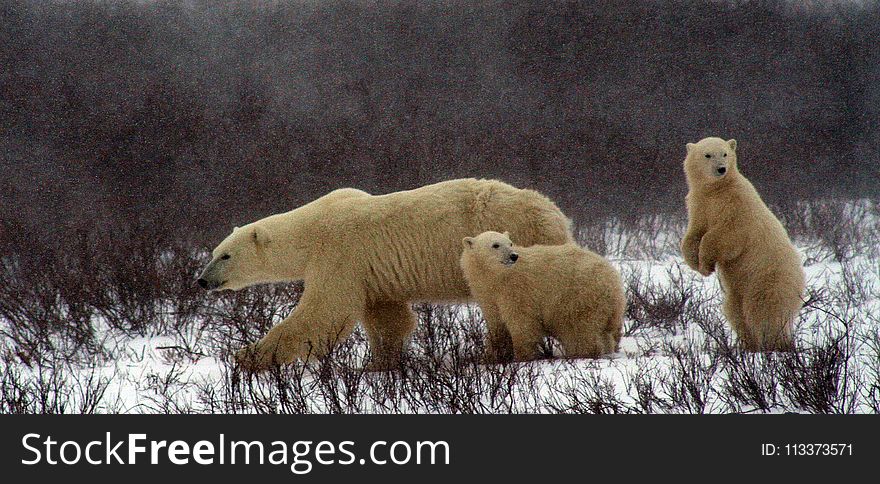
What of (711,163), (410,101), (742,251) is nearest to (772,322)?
(742,251)

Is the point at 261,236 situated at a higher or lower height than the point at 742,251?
higher

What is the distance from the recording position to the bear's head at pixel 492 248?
378cm

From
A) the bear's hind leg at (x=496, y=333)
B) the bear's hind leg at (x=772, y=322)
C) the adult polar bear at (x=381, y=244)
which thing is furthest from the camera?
the adult polar bear at (x=381, y=244)

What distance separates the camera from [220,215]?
9875mm

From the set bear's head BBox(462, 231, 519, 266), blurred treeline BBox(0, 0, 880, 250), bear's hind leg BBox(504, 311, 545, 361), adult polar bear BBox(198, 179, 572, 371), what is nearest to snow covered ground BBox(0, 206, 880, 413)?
bear's hind leg BBox(504, 311, 545, 361)

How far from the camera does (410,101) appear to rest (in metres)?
11.7

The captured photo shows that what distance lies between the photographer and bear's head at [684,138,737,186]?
388 centimetres

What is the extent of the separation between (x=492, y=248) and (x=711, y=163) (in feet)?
3.47

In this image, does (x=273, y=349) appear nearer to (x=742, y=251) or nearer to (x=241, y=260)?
(x=241, y=260)

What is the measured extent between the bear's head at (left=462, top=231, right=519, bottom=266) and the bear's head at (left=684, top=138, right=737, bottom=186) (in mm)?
915

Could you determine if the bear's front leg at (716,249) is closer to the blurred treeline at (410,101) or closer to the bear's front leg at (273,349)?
the bear's front leg at (273,349)

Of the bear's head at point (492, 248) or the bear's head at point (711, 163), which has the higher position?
the bear's head at point (711, 163)

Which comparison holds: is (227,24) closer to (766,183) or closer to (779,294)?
(766,183)

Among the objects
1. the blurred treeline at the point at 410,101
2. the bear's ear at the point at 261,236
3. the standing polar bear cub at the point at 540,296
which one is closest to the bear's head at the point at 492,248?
the standing polar bear cub at the point at 540,296
